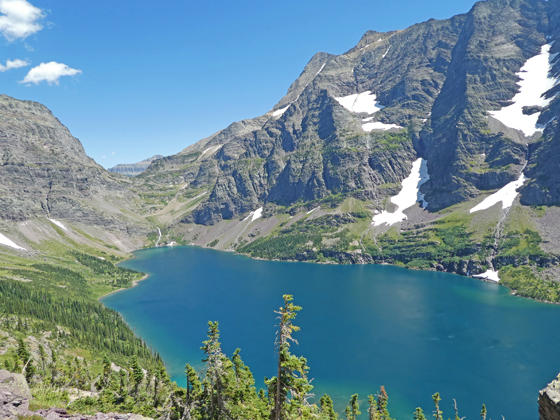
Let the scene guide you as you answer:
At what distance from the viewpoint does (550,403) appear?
1596 cm

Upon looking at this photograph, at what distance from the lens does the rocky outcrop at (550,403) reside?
51.3 feet

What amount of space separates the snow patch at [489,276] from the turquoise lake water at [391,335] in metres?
11.7

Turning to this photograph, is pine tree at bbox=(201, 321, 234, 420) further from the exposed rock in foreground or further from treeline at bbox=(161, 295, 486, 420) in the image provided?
the exposed rock in foreground

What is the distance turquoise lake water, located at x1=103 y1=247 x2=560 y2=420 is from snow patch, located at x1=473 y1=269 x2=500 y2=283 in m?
11.7

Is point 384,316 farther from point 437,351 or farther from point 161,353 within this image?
point 161,353

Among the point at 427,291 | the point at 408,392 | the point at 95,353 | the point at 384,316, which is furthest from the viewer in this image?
the point at 427,291

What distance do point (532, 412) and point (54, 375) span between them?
102281 millimetres

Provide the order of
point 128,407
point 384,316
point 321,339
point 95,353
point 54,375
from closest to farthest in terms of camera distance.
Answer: point 128,407, point 54,375, point 95,353, point 321,339, point 384,316

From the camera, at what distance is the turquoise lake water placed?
82.1 meters

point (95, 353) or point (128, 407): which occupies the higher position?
point (128, 407)

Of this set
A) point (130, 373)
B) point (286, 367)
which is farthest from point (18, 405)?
point (130, 373)

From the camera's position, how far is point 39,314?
115 metres

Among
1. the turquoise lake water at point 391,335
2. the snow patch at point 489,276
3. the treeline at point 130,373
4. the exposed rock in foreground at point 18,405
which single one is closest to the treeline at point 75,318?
the treeline at point 130,373

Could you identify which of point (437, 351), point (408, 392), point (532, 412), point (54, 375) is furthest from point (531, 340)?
point (54, 375)
